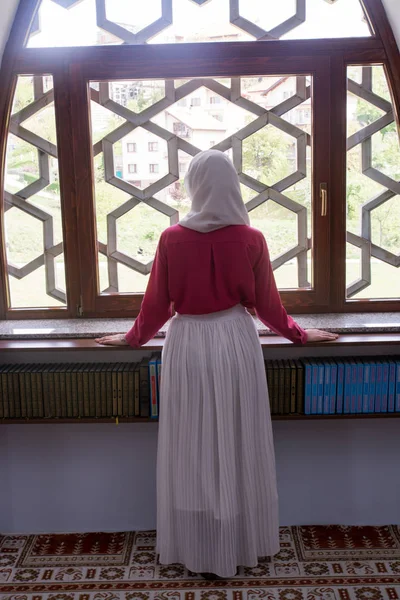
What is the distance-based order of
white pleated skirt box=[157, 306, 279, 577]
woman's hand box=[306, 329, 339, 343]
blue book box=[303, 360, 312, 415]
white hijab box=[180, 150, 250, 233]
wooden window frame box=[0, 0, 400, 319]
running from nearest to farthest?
white hijab box=[180, 150, 250, 233], white pleated skirt box=[157, 306, 279, 577], woman's hand box=[306, 329, 339, 343], blue book box=[303, 360, 312, 415], wooden window frame box=[0, 0, 400, 319]

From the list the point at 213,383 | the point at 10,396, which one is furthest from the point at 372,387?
the point at 10,396

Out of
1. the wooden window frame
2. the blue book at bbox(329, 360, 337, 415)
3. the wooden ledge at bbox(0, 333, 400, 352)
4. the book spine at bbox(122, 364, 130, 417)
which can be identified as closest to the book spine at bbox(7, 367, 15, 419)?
the wooden ledge at bbox(0, 333, 400, 352)

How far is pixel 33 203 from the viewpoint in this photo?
9.89ft

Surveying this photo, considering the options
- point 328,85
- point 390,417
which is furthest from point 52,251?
point 390,417

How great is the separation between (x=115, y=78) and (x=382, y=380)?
181 centimetres

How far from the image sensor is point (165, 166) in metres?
2.99

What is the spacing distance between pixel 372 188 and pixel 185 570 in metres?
1.94

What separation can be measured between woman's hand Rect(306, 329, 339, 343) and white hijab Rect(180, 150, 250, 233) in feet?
1.90

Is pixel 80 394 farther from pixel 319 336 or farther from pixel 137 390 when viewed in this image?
pixel 319 336

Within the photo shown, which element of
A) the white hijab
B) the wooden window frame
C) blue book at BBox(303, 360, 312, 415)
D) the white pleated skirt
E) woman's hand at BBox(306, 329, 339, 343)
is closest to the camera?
the white hijab

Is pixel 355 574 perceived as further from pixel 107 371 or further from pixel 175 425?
pixel 107 371

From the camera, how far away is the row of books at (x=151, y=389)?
8.88 feet

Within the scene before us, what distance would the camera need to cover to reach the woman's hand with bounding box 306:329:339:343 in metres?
2.57

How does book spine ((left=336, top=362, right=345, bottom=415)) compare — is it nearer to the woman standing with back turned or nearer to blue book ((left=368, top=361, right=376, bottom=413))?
blue book ((left=368, top=361, right=376, bottom=413))
